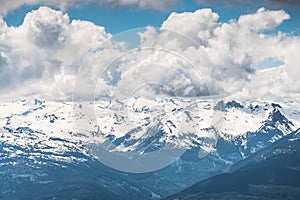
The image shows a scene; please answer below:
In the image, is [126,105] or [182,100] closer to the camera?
[126,105]
